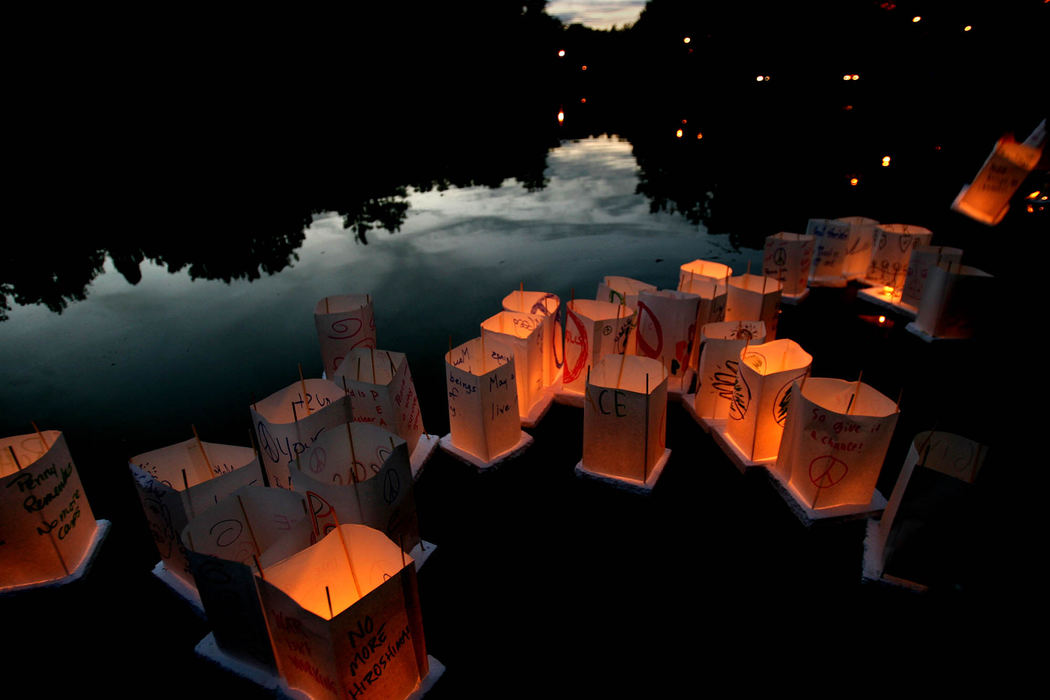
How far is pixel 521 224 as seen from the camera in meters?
5.58

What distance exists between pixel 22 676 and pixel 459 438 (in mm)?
1659

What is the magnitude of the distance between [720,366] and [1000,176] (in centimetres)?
127

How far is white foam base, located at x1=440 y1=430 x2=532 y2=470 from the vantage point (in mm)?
2490

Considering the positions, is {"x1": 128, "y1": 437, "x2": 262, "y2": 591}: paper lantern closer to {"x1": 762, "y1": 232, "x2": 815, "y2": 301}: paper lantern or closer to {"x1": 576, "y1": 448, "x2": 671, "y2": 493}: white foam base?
{"x1": 576, "y1": 448, "x2": 671, "y2": 493}: white foam base

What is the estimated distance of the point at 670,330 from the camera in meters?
3.01

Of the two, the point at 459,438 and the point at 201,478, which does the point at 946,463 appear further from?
the point at 201,478

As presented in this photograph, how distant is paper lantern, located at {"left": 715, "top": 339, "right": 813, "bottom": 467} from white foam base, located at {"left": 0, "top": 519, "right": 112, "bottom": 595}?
273 cm

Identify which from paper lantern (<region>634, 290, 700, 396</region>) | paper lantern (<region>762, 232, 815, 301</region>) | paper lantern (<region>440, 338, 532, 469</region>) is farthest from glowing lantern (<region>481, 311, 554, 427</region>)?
paper lantern (<region>762, 232, 815, 301</region>)

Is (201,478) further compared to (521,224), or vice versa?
(521,224)

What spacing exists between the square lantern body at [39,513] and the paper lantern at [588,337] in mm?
2223

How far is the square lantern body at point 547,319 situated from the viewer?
9.91 feet

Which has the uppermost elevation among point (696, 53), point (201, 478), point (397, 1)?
point (397, 1)

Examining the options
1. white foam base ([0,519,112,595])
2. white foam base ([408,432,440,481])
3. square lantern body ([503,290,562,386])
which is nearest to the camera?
white foam base ([0,519,112,595])

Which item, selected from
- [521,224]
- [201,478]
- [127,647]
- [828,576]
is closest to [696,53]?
[521,224]
